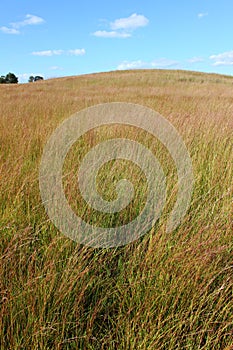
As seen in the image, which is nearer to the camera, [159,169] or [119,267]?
[119,267]

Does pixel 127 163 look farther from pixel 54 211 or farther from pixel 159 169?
pixel 54 211

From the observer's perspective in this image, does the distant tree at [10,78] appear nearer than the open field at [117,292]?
No

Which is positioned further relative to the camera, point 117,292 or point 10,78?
point 10,78

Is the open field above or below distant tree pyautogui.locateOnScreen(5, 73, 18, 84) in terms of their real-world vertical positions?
below

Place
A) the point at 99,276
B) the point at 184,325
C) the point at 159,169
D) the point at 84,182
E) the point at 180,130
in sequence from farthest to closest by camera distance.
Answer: the point at 180,130
the point at 159,169
the point at 84,182
the point at 99,276
the point at 184,325

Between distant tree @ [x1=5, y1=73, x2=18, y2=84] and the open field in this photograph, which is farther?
distant tree @ [x1=5, y1=73, x2=18, y2=84]

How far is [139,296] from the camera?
1159mm

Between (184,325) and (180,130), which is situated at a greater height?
(180,130)

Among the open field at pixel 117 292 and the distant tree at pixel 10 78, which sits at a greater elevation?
the distant tree at pixel 10 78

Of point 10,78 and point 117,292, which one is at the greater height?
point 10,78

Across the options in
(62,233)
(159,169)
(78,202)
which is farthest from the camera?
(159,169)

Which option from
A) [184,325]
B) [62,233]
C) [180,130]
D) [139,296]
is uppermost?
[180,130]

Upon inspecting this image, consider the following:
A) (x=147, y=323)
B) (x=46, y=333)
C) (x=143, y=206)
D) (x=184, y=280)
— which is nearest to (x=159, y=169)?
(x=143, y=206)

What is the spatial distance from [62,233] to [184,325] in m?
0.71
